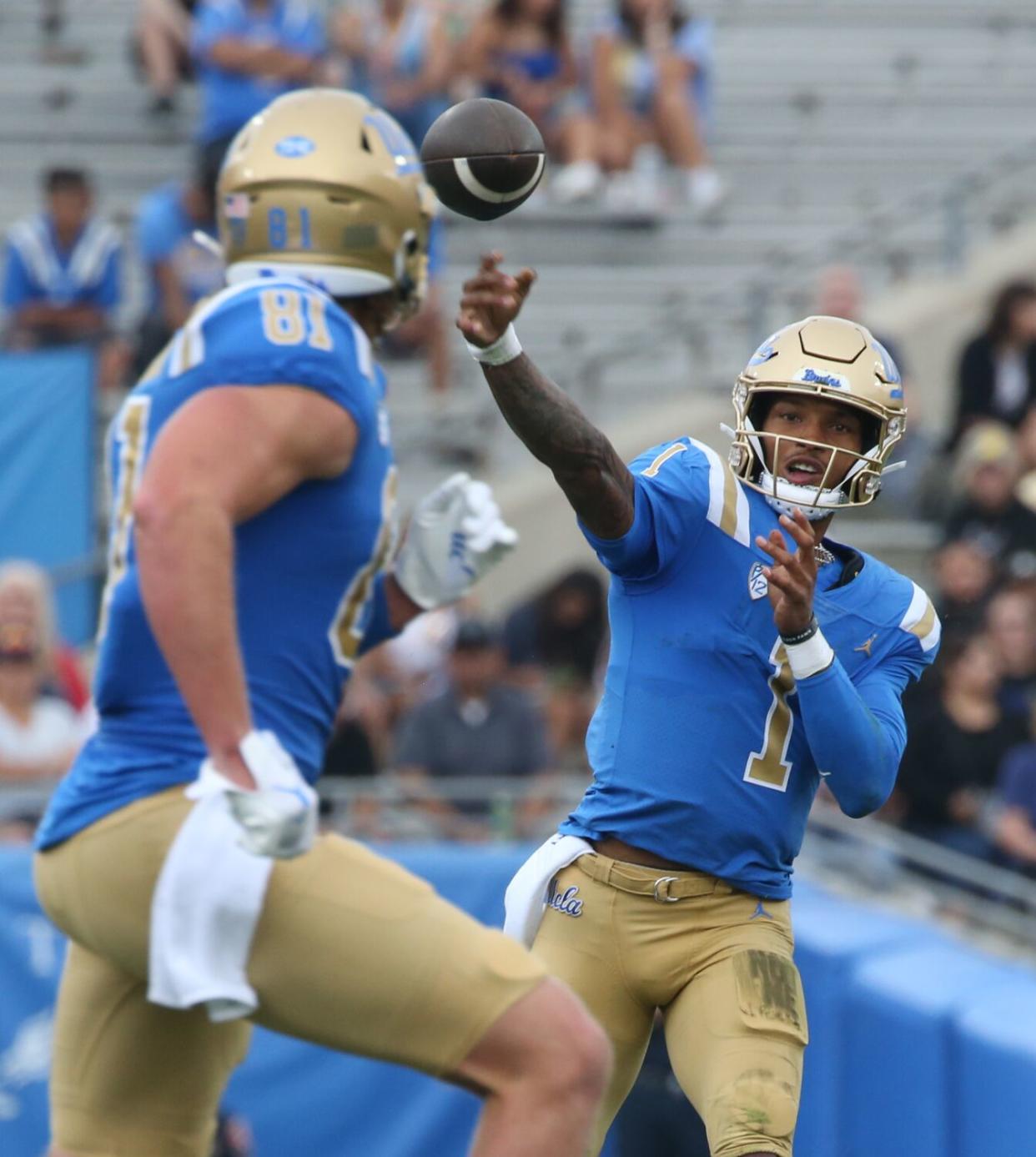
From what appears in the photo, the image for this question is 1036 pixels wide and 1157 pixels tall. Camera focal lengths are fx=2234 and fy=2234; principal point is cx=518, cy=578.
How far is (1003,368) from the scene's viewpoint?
34.4 feet

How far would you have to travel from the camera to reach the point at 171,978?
3523 millimetres

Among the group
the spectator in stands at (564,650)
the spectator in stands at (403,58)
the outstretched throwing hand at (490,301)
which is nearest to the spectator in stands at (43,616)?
the spectator in stands at (564,650)

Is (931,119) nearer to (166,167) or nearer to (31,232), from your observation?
(166,167)

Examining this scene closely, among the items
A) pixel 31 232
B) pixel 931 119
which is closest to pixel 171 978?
pixel 31 232

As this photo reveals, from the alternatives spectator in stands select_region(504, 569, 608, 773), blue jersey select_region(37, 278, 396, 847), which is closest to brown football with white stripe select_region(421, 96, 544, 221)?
blue jersey select_region(37, 278, 396, 847)

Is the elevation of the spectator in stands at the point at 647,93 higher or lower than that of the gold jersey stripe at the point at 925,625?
higher

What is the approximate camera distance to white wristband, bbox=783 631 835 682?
12.8 feet

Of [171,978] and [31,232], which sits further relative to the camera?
[31,232]

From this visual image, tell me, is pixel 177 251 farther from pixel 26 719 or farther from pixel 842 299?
pixel 26 719

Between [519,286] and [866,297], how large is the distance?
9.24 m

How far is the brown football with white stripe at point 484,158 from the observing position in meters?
3.87

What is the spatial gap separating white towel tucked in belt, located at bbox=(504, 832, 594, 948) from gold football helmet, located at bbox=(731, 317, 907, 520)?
30.4 inches

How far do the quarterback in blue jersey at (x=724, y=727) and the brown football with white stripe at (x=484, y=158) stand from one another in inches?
16.0

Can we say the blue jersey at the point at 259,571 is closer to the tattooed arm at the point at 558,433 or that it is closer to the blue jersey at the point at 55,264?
the tattooed arm at the point at 558,433
